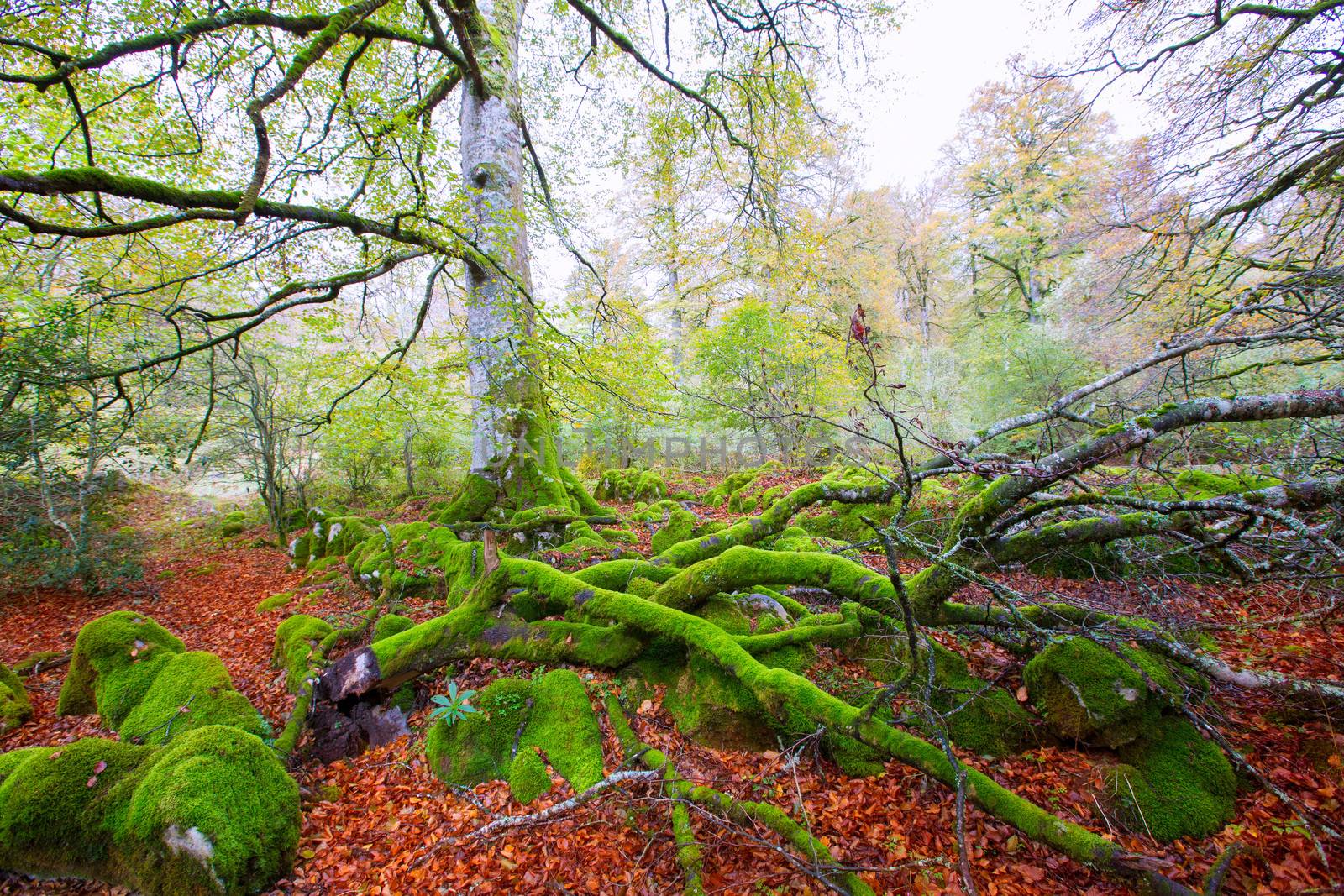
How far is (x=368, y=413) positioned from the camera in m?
5.58

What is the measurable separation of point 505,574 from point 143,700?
2.85 metres

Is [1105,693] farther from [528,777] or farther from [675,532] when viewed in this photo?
[675,532]

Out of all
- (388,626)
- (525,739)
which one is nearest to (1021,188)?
(525,739)

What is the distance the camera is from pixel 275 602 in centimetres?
622

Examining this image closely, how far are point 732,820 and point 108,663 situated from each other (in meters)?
5.25

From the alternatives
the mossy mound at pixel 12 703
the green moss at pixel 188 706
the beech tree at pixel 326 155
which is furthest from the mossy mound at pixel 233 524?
the green moss at pixel 188 706

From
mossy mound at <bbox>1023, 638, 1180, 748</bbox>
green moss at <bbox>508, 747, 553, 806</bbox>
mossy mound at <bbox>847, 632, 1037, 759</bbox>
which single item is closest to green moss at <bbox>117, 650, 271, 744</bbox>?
green moss at <bbox>508, 747, 553, 806</bbox>

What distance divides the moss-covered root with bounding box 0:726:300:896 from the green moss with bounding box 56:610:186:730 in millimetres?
1191

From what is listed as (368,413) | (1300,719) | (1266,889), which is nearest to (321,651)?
(368,413)

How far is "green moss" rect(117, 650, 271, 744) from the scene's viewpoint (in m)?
3.30

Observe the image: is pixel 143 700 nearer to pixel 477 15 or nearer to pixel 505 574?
pixel 505 574

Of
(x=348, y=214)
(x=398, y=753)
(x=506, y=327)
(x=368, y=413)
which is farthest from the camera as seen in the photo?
(x=506, y=327)

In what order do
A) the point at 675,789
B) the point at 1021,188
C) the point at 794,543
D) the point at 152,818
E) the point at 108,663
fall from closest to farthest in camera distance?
the point at 152,818 → the point at 675,789 → the point at 108,663 → the point at 794,543 → the point at 1021,188

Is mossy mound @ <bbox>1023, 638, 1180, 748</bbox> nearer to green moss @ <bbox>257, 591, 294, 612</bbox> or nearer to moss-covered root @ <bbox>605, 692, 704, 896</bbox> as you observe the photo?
moss-covered root @ <bbox>605, 692, 704, 896</bbox>
